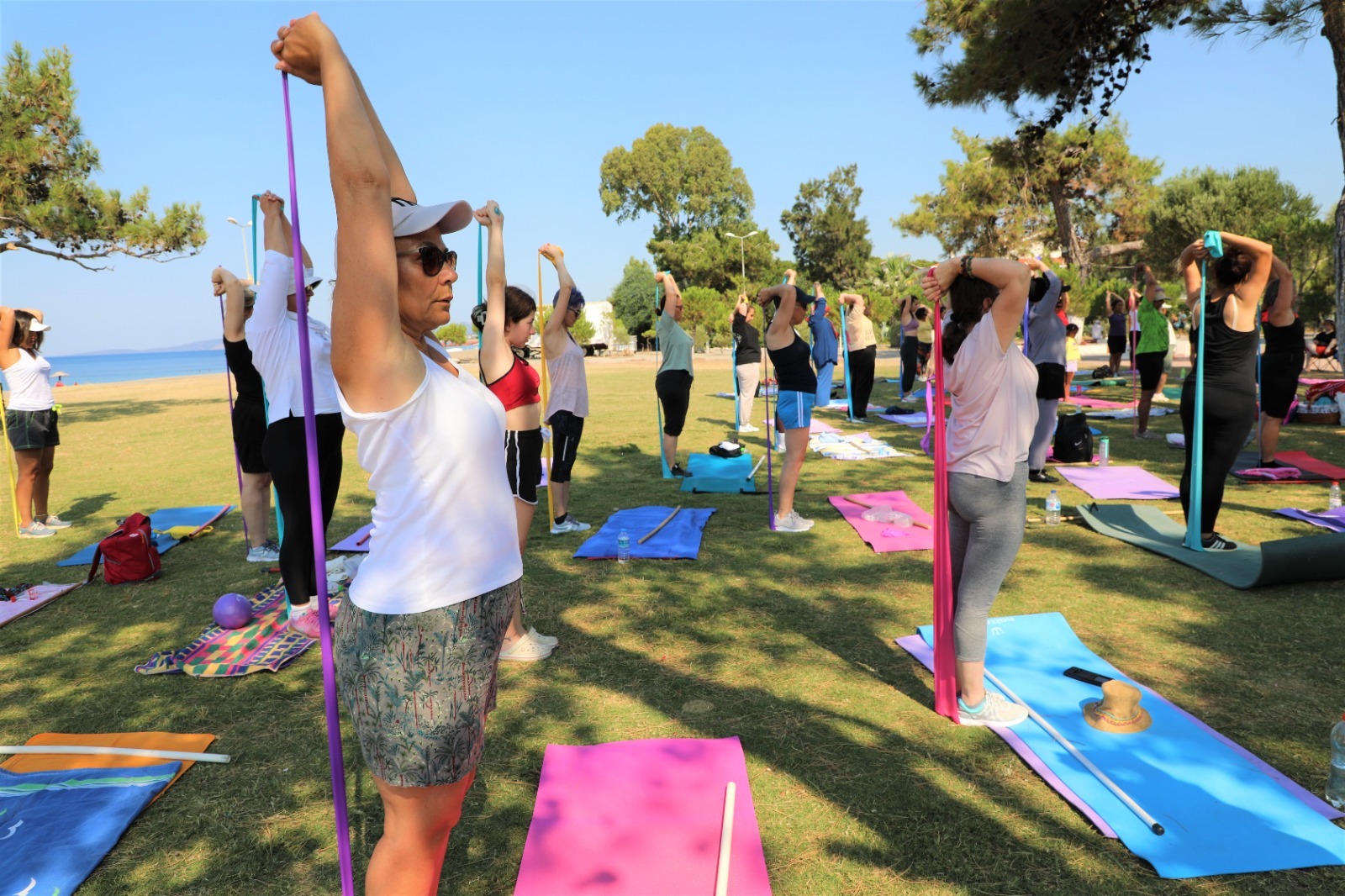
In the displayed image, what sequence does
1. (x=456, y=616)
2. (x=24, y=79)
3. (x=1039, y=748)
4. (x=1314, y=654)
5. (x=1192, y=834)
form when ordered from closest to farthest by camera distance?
(x=456, y=616) → (x=1192, y=834) → (x=1039, y=748) → (x=1314, y=654) → (x=24, y=79)

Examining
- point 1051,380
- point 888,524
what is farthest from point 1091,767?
point 1051,380

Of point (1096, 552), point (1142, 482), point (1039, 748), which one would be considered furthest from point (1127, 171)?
point (1039, 748)

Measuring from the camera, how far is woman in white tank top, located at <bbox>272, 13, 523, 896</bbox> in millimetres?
1575

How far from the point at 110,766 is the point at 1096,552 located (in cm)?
613

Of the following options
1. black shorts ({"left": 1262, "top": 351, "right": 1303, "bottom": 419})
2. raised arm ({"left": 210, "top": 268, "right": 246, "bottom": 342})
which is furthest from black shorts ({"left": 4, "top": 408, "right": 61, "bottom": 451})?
black shorts ({"left": 1262, "top": 351, "right": 1303, "bottom": 419})

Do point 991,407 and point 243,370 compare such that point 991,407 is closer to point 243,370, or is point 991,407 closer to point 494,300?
point 494,300

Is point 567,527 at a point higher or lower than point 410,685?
lower

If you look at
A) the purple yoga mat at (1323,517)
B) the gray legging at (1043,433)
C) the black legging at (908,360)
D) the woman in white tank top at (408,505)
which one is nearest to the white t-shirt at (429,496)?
the woman in white tank top at (408,505)

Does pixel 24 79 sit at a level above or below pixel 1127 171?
A: below

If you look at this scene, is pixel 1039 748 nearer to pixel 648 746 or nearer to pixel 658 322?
pixel 648 746

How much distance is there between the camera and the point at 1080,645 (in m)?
4.17

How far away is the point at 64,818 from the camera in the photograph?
9.62 feet

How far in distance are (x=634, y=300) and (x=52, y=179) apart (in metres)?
41.5

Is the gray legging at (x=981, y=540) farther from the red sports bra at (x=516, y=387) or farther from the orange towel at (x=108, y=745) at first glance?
the orange towel at (x=108, y=745)
